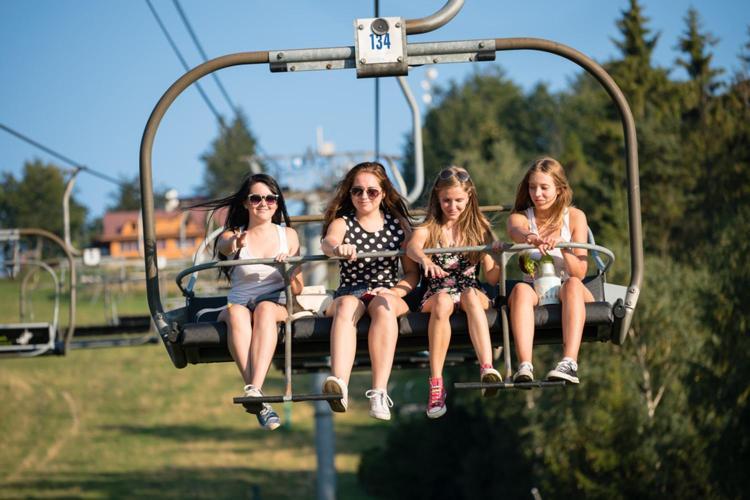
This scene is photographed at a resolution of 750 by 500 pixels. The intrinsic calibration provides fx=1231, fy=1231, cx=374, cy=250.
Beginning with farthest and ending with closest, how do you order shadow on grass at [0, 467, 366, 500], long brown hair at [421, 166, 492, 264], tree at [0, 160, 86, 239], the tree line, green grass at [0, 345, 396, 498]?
1. tree at [0, 160, 86, 239]
2. green grass at [0, 345, 396, 498]
3. shadow on grass at [0, 467, 366, 500]
4. the tree line
5. long brown hair at [421, 166, 492, 264]

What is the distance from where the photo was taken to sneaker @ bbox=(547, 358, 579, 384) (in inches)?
237

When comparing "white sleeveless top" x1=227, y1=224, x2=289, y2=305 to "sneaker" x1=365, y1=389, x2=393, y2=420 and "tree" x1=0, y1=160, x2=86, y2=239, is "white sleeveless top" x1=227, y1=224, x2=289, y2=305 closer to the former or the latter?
"sneaker" x1=365, y1=389, x2=393, y2=420

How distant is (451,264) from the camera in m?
6.43

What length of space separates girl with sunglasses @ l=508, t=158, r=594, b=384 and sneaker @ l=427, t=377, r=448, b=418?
15.4 inches

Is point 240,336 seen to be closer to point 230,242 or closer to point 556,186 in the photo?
point 230,242

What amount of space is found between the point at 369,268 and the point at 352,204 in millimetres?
394

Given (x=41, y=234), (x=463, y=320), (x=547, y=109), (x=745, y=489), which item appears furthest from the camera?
(x=547, y=109)

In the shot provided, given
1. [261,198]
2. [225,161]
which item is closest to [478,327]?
[261,198]

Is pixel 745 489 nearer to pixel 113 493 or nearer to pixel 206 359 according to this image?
pixel 206 359

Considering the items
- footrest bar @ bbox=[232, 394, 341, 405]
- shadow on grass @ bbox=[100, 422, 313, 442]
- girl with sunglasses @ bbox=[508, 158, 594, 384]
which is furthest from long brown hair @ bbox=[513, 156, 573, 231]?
shadow on grass @ bbox=[100, 422, 313, 442]

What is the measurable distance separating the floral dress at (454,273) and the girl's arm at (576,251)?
52cm

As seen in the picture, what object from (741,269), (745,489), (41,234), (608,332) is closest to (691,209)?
(741,269)

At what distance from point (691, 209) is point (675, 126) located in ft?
11.4

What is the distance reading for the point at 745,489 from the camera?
69.4ft
